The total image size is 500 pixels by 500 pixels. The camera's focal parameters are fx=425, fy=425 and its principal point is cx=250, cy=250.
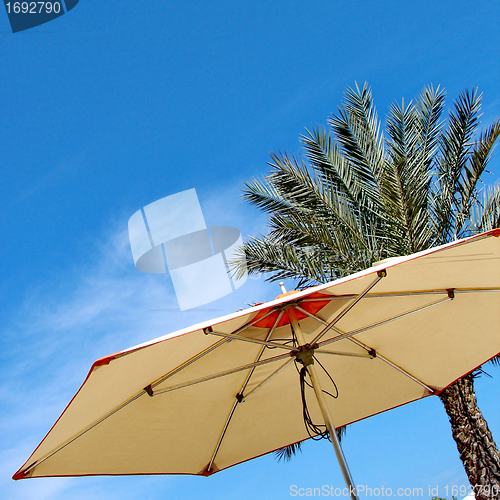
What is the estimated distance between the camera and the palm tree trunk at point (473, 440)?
5633 millimetres

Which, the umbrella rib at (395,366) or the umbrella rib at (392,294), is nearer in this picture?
the umbrella rib at (392,294)

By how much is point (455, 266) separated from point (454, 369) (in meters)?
1.39

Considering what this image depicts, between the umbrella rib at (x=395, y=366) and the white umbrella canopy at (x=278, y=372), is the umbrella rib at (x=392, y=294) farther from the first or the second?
the umbrella rib at (x=395, y=366)

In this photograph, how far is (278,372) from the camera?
341cm

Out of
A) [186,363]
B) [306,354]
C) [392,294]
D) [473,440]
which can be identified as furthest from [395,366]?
[473,440]

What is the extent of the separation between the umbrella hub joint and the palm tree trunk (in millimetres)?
3816

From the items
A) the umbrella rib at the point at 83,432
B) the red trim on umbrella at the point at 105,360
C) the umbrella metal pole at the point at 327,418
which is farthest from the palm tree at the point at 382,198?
the red trim on umbrella at the point at 105,360

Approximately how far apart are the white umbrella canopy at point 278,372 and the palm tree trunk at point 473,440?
9.14ft

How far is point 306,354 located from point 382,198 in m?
4.28

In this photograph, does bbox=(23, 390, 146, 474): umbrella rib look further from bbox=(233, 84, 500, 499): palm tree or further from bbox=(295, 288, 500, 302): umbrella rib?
bbox=(233, 84, 500, 499): palm tree

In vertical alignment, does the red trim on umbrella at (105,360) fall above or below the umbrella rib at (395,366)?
above

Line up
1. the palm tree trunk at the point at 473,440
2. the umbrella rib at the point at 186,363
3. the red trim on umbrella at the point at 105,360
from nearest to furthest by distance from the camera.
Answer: the red trim on umbrella at the point at 105,360
the umbrella rib at the point at 186,363
the palm tree trunk at the point at 473,440

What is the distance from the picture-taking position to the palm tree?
6172mm

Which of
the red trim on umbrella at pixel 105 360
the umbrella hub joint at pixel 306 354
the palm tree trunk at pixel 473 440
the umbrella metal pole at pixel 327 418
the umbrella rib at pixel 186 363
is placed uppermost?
the red trim on umbrella at pixel 105 360
